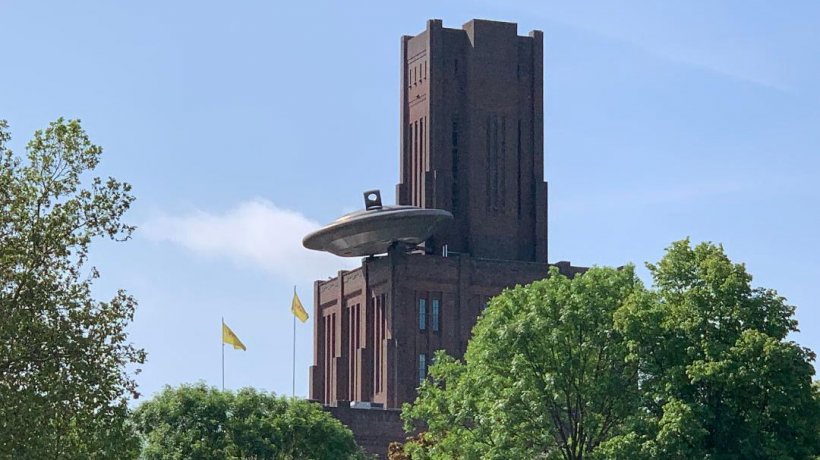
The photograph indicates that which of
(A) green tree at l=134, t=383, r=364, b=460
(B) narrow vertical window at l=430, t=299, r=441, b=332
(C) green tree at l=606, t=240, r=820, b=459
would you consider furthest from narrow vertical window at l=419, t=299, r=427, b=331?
(C) green tree at l=606, t=240, r=820, b=459

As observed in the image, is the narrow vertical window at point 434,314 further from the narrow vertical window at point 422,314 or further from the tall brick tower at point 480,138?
the tall brick tower at point 480,138

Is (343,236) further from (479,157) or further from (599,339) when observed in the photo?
(599,339)

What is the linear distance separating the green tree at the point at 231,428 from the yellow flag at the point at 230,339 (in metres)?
31.2

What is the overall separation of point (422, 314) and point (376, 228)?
980 centimetres

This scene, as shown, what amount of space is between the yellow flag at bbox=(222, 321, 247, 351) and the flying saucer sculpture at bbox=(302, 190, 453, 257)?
34.3 feet

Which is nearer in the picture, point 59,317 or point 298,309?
point 59,317

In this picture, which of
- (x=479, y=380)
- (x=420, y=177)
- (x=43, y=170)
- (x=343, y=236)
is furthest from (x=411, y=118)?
(x=43, y=170)

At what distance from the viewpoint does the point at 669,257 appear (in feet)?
241

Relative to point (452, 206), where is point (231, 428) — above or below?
below

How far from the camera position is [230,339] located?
13525 cm

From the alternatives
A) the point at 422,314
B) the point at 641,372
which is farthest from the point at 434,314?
the point at 641,372

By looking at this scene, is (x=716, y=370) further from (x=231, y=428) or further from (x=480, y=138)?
(x=480, y=138)

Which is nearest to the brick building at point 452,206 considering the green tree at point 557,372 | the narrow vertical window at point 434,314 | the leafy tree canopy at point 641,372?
the narrow vertical window at point 434,314

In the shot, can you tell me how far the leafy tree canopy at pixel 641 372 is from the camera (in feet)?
225
